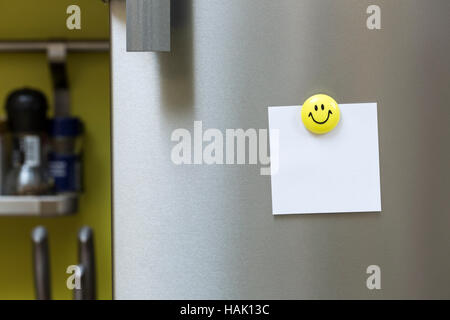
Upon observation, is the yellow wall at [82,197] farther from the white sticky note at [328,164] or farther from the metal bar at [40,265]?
the white sticky note at [328,164]

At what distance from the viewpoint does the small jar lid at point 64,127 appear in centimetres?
99

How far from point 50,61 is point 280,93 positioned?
675 mm

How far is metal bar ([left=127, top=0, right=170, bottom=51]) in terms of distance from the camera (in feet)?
1.50

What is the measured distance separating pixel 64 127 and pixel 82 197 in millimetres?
157

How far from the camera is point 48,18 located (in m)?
1.04

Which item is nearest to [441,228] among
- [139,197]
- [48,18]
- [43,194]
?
[139,197]

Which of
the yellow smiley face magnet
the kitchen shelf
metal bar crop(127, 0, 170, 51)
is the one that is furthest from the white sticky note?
the kitchen shelf

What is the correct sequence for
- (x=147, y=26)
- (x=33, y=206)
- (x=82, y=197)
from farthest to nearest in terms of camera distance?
(x=82, y=197), (x=33, y=206), (x=147, y=26)

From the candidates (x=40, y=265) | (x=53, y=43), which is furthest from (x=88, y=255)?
(x=53, y=43)

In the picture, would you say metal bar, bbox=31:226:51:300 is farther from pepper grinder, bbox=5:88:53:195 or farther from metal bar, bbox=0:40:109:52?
metal bar, bbox=0:40:109:52

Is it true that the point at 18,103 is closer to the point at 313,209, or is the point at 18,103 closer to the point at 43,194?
the point at 43,194

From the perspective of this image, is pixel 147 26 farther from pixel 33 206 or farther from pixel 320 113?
pixel 33 206

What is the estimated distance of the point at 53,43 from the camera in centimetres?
103

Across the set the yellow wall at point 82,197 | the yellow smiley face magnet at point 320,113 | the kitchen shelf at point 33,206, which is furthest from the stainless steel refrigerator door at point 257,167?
the yellow wall at point 82,197
